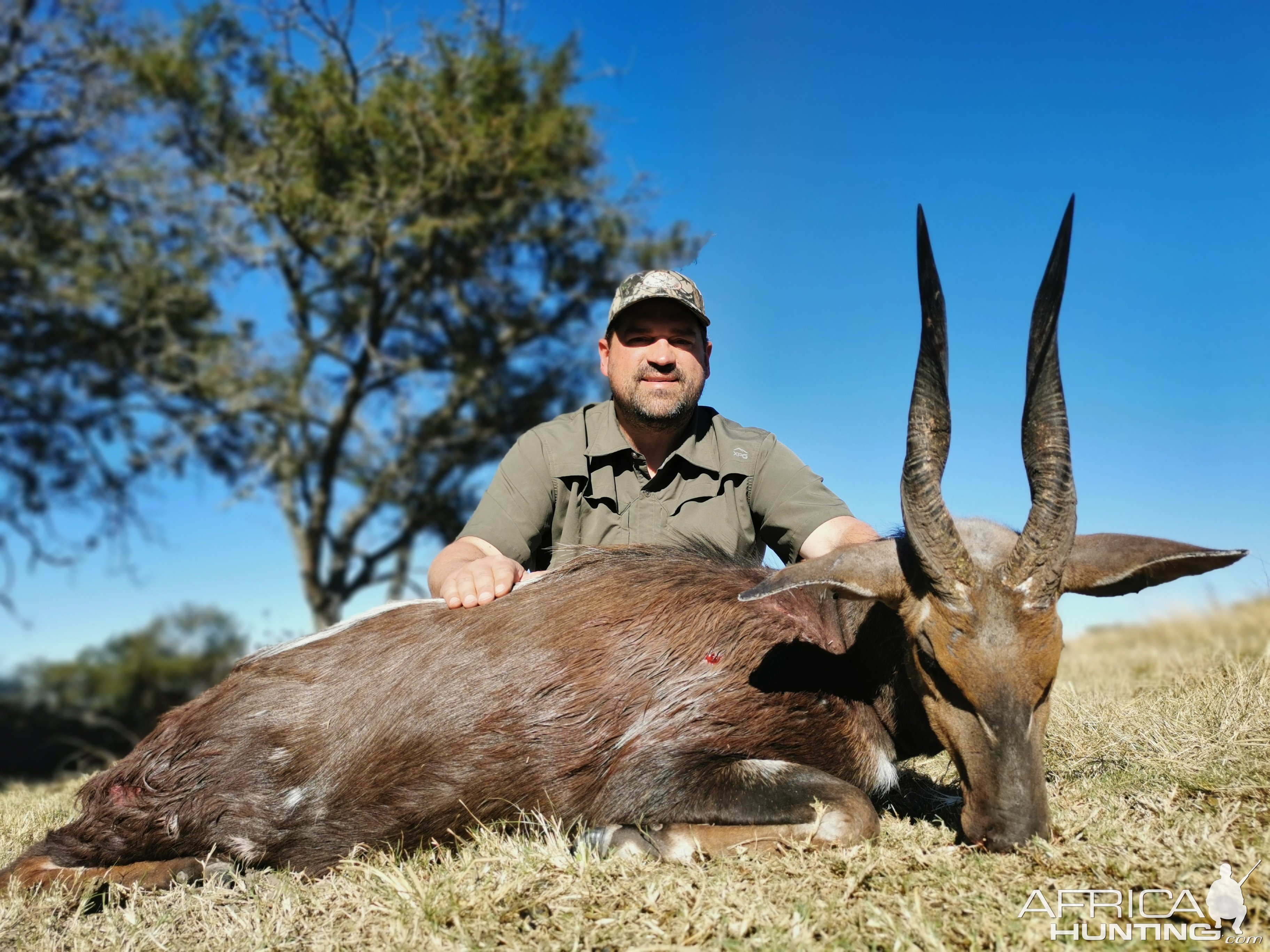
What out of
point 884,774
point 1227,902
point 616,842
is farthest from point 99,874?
point 1227,902

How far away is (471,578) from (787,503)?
73.2 inches

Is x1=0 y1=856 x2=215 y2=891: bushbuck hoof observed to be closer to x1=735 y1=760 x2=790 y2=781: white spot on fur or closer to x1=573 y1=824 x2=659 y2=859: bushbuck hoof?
x1=573 y1=824 x2=659 y2=859: bushbuck hoof

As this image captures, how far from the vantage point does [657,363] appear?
5422mm

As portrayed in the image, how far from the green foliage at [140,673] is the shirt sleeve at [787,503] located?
16442 millimetres

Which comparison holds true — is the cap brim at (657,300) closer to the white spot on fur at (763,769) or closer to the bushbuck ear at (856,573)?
the bushbuck ear at (856,573)

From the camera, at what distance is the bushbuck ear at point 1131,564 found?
3.35 meters

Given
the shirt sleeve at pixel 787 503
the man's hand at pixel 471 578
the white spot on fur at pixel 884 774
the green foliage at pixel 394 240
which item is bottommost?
the white spot on fur at pixel 884 774

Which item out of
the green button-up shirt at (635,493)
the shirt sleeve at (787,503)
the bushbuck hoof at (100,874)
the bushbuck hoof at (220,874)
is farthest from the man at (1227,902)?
the bushbuck hoof at (100,874)

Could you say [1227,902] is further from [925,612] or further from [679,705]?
[679,705]

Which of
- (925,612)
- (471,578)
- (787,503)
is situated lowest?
(925,612)

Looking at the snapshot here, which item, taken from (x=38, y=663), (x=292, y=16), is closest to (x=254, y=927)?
(x=292, y=16)

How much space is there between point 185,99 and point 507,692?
14.1 metres

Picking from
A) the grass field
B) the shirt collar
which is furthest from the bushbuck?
Result: the shirt collar

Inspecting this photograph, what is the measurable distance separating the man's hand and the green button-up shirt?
46 centimetres
